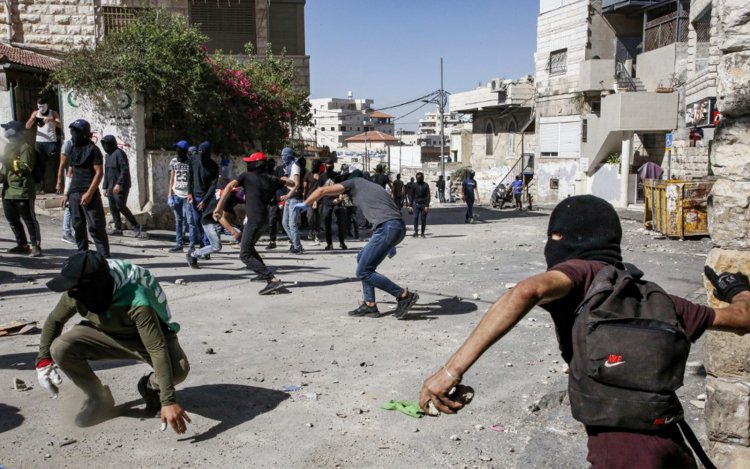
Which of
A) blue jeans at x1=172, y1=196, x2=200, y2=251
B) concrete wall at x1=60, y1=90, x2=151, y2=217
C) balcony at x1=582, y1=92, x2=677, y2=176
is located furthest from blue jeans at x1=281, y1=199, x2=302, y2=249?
balcony at x1=582, y1=92, x2=677, y2=176

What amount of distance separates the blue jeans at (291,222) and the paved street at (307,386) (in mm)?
2699

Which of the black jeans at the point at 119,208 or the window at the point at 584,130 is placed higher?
the window at the point at 584,130

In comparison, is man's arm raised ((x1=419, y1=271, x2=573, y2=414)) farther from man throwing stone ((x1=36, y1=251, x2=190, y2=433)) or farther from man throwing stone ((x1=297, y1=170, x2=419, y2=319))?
man throwing stone ((x1=297, y1=170, x2=419, y2=319))

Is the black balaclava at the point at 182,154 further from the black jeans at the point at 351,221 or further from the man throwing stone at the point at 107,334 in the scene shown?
the man throwing stone at the point at 107,334

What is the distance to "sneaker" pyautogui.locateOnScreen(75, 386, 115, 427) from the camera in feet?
14.1

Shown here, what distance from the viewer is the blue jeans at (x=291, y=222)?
40.0 feet

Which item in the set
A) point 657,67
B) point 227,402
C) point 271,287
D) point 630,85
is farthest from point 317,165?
point 630,85

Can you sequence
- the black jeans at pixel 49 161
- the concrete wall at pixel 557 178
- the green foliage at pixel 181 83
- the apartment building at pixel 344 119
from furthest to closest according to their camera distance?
the apartment building at pixel 344 119, the concrete wall at pixel 557 178, the black jeans at pixel 49 161, the green foliage at pixel 181 83

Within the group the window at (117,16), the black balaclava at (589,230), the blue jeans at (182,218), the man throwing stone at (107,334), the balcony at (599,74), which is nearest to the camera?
the black balaclava at (589,230)

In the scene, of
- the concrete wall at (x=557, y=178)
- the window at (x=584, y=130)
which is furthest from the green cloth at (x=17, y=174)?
the window at (x=584, y=130)

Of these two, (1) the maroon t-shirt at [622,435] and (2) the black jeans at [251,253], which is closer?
(1) the maroon t-shirt at [622,435]

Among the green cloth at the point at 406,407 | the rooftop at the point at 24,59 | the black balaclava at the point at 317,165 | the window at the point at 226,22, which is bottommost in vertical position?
the green cloth at the point at 406,407

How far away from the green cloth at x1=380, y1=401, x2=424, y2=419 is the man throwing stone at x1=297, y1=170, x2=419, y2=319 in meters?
2.35

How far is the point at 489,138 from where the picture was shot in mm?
45312
